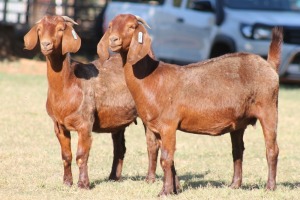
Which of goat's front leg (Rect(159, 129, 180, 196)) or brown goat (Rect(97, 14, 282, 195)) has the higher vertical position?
brown goat (Rect(97, 14, 282, 195))

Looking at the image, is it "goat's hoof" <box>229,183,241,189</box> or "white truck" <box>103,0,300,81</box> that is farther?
"white truck" <box>103,0,300,81</box>

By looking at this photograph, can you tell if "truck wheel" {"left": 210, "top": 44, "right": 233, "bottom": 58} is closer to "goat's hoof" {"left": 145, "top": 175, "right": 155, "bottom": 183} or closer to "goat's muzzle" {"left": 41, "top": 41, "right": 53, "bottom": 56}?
"goat's hoof" {"left": 145, "top": 175, "right": 155, "bottom": 183}

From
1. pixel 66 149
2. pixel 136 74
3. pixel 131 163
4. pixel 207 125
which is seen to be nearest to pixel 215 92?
pixel 207 125

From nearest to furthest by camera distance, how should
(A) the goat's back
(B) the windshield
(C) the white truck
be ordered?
(A) the goat's back, (C) the white truck, (B) the windshield

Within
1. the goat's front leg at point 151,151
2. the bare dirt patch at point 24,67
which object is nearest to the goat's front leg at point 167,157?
the goat's front leg at point 151,151

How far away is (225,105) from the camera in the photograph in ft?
32.8

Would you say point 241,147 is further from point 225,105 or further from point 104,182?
point 104,182

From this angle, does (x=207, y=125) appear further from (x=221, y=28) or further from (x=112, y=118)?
(x=221, y=28)

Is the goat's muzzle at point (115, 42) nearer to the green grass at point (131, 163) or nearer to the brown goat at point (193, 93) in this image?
the brown goat at point (193, 93)

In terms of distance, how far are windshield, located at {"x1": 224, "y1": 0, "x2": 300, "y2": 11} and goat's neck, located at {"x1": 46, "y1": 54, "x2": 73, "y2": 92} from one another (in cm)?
1188

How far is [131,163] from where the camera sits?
1277 centimetres

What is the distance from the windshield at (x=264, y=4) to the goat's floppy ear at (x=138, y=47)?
488 inches

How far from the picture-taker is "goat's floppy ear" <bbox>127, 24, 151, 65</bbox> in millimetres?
9656

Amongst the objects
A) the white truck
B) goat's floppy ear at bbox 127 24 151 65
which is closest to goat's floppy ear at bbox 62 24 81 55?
goat's floppy ear at bbox 127 24 151 65
